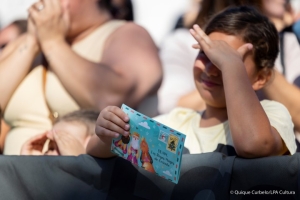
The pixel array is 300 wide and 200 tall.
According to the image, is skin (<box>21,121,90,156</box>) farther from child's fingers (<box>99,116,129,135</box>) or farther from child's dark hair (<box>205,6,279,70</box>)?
child's dark hair (<box>205,6,279,70</box>)

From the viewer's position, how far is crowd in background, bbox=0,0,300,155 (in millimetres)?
2748

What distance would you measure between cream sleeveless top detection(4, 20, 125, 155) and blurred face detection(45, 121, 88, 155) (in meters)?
0.36

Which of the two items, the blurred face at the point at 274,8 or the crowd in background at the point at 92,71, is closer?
the crowd in background at the point at 92,71

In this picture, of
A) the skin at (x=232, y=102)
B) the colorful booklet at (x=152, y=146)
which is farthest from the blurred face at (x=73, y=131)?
the colorful booklet at (x=152, y=146)

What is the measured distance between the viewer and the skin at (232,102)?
1845mm

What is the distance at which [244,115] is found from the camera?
190 centimetres

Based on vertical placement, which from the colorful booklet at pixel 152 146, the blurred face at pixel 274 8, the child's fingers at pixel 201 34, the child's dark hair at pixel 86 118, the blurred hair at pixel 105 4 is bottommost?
the child's dark hair at pixel 86 118

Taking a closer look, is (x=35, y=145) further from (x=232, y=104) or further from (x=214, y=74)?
(x=232, y=104)

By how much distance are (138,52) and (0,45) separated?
1.16m

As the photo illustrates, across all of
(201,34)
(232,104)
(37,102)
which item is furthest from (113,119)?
(37,102)

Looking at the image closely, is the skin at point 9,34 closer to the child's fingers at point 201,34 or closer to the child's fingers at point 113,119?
the child's fingers at point 201,34

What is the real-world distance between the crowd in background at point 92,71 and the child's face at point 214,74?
0.33 m

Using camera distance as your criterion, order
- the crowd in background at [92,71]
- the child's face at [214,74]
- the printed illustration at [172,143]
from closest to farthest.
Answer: the printed illustration at [172,143] → the child's face at [214,74] → the crowd in background at [92,71]

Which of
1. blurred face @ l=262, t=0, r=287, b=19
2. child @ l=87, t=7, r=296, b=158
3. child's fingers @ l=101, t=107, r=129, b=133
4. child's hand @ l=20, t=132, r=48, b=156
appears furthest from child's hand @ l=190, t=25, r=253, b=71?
blurred face @ l=262, t=0, r=287, b=19
